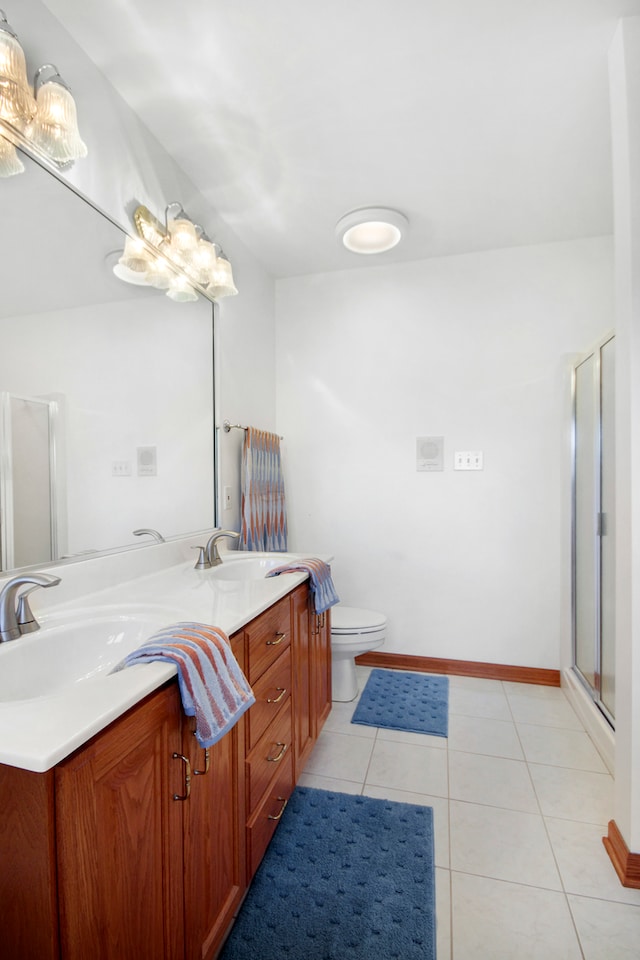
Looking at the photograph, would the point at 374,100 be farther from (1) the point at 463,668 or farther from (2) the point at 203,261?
(1) the point at 463,668

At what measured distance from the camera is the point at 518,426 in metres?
2.60

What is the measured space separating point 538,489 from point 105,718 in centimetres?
247

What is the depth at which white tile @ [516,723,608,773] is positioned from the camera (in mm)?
1879

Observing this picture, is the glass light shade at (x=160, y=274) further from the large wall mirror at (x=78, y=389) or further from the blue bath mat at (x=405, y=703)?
the blue bath mat at (x=405, y=703)

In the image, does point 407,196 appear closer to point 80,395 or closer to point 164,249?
point 164,249

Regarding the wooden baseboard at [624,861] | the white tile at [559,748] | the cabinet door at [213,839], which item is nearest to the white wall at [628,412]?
the wooden baseboard at [624,861]

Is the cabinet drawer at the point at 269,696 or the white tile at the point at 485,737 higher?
the cabinet drawer at the point at 269,696

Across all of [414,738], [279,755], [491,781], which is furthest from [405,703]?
[279,755]

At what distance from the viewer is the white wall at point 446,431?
2.56 m

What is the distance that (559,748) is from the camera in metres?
1.99

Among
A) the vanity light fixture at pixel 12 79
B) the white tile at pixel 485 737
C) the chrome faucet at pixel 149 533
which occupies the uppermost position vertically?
the vanity light fixture at pixel 12 79

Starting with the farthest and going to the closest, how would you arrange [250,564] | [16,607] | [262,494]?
[262,494] → [250,564] → [16,607]

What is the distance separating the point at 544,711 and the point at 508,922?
1.27 m

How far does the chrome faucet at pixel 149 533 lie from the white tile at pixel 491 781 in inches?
56.4
